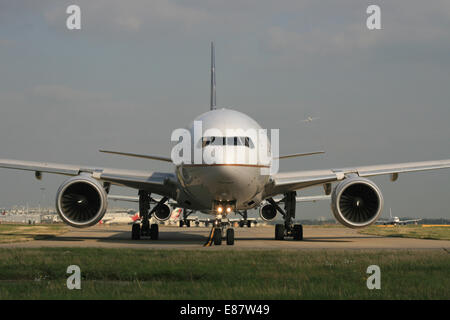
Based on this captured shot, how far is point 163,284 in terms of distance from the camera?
8.64 m

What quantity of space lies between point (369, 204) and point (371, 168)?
281 centimetres

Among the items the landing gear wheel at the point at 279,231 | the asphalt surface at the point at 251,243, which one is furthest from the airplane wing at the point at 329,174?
the asphalt surface at the point at 251,243

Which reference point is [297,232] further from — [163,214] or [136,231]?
[163,214]

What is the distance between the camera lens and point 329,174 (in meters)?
21.5

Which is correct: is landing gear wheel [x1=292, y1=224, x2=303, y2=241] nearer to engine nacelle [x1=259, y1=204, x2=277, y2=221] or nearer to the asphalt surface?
the asphalt surface

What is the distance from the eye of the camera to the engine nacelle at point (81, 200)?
62.3 feet

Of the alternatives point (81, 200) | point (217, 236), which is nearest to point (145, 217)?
point (81, 200)

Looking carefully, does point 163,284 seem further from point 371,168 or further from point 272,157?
point 371,168

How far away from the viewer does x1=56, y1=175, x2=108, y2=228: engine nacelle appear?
62.3ft

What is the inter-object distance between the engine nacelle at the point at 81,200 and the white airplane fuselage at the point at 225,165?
2.82 m

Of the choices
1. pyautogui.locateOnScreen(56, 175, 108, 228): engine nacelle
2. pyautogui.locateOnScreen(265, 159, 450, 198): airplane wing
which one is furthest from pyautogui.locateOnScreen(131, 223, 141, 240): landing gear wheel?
pyautogui.locateOnScreen(265, 159, 450, 198): airplane wing

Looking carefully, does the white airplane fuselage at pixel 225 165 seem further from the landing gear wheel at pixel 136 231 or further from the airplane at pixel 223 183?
the landing gear wheel at pixel 136 231

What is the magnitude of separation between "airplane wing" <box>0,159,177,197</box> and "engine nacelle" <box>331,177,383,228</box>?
241 inches
